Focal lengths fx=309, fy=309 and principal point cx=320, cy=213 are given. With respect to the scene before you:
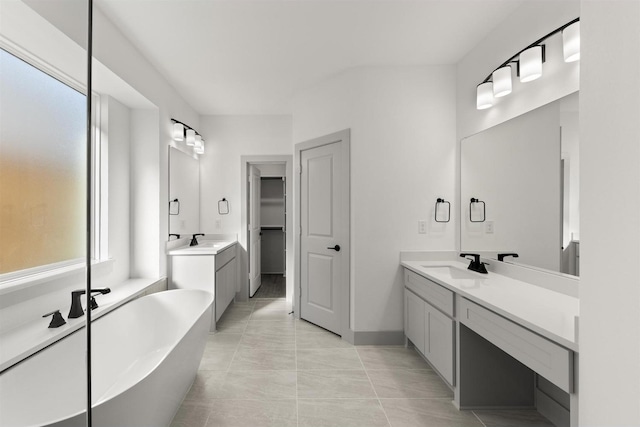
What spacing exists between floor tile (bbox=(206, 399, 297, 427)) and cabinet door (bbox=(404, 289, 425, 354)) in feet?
3.70

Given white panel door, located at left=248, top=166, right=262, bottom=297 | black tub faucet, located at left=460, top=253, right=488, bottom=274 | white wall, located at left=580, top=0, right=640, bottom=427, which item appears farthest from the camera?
white panel door, located at left=248, top=166, right=262, bottom=297

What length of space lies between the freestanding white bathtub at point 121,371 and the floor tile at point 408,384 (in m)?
1.34

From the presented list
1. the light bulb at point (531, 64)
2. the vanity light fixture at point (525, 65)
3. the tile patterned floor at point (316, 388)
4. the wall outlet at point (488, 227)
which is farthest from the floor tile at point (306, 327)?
the light bulb at point (531, 64)

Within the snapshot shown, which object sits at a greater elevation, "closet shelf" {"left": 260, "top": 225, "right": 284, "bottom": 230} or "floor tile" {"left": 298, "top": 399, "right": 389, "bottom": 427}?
"closet shelf" {"left": 260, "top": 225, "right": 284, "bottom": 230}

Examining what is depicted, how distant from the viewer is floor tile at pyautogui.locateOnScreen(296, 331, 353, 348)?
295 centimetres

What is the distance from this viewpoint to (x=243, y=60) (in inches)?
112

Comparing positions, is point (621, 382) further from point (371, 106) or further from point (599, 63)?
point (371, 106)

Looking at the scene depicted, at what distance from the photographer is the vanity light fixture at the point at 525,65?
1667mm

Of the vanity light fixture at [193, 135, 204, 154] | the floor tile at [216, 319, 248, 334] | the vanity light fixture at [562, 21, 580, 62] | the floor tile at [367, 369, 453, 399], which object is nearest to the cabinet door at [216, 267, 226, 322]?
the floor tile at [216, 319, 248, 334]

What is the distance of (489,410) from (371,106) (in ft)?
8.38

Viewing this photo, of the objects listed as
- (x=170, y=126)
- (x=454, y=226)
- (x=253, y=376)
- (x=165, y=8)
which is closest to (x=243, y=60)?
(x=165, y=8)

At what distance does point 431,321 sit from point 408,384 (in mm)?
488

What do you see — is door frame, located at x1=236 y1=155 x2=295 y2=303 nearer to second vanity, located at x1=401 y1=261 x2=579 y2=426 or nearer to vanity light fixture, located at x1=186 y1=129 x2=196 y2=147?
vanity light fixture, located at x1=186 y1=129 x2=196 y2=147

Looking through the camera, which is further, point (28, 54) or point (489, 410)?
point (489, 410)
